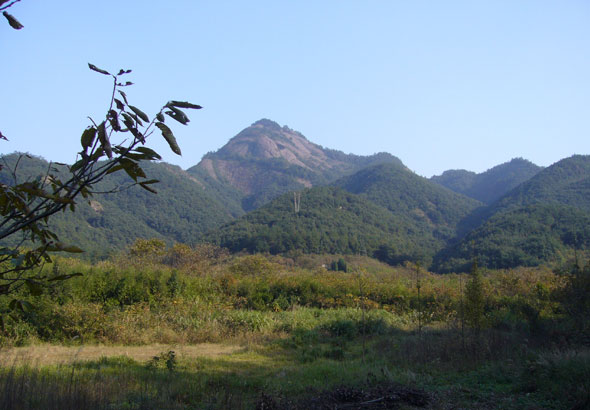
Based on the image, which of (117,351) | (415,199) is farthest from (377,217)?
(117,351)

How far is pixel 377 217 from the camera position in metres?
69.6

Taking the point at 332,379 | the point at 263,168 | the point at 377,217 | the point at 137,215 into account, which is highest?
the point at 263,168

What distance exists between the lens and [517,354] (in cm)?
717

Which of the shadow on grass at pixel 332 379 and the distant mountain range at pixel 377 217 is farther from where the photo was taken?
the distant mountain range at pixel 377 217

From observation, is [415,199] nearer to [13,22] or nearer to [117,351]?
[117,351]

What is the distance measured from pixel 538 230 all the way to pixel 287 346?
42.0 meters

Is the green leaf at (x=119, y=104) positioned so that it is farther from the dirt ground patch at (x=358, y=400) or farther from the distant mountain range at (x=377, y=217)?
Result: the distant mountain range at (x=377, y=217)

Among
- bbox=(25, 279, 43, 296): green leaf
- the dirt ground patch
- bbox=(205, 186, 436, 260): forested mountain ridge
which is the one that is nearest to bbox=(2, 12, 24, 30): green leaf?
bbox=(25, 279, 43, 296): green leaf

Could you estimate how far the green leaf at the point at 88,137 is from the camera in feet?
4.83

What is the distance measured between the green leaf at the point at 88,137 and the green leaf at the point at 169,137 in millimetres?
244

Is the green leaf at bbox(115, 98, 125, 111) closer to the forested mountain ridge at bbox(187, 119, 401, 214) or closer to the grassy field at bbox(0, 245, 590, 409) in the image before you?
the grassy field at bbox(0, 245, 590, 409)

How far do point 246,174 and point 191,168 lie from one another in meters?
22.1

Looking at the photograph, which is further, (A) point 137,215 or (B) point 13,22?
(A) point 137,215

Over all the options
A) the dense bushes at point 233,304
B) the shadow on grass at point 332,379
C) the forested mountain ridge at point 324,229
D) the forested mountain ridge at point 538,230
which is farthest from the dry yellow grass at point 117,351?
the forested mountain ridge at point 324,229
